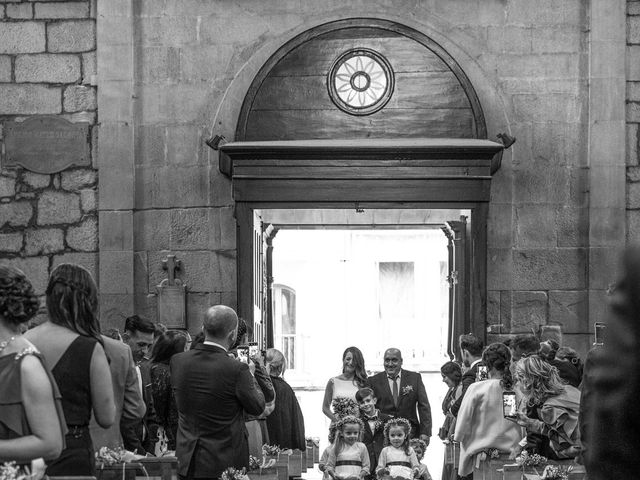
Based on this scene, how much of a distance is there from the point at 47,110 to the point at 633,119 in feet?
19.7

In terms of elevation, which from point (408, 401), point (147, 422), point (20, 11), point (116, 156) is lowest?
point (408, 401)

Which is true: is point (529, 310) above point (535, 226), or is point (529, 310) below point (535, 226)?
below

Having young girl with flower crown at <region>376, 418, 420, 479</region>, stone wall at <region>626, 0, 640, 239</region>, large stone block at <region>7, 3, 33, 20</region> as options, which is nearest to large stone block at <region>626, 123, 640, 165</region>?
Answer: stone wall at <region>626, 0, 640, 239</region>

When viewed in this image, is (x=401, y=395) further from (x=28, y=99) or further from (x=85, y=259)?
(x=28, y=99)

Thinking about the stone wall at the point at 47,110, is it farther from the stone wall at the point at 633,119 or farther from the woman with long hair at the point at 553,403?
the woman with long hair at the point at 553,403

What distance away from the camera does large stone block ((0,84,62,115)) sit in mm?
13938

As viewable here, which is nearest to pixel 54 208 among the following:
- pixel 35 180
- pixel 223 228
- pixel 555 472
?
pixel 35 180

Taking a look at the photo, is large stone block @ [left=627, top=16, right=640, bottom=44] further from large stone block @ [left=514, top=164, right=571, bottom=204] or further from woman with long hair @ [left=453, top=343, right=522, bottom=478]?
woman with long hair @ [left=453, top=343, right=522, bottom=478]

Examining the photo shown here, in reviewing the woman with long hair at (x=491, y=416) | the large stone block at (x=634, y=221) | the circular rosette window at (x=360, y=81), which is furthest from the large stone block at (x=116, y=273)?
the large stone block at (x=634, y=221)

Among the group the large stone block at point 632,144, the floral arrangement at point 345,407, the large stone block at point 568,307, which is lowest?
the floral arrangement at point 345,407

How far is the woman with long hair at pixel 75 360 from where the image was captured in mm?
5367

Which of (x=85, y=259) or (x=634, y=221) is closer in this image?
(x=634, y=221)

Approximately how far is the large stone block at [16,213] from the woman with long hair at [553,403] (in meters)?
7.05

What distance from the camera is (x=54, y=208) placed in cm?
1384
